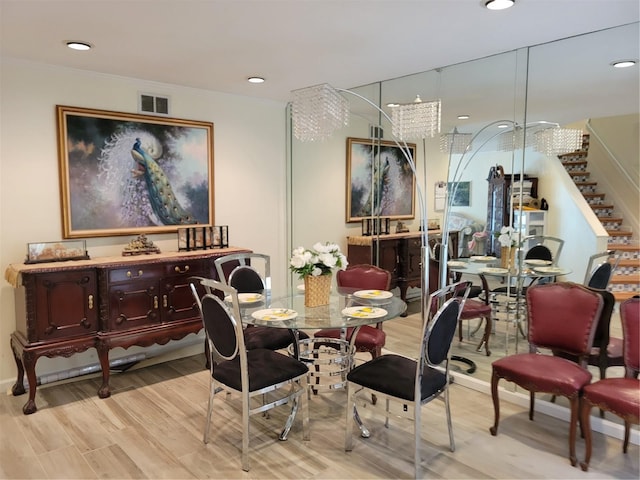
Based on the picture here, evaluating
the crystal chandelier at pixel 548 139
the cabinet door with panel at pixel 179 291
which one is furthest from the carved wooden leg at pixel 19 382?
the crystal chandelier at pixel 548 139

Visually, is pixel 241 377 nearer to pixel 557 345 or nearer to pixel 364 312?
pixel 364 312

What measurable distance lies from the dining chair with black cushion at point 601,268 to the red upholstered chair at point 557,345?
0.18 metres

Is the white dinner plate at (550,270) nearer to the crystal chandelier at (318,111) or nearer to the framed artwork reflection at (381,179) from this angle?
the framed artwork reflection at (381,179)

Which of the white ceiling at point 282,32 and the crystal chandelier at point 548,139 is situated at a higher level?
the white ceiling at point 282,32

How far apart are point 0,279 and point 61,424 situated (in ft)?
4.07

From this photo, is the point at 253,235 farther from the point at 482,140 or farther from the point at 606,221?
the point at 606,221

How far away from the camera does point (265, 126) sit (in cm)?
496

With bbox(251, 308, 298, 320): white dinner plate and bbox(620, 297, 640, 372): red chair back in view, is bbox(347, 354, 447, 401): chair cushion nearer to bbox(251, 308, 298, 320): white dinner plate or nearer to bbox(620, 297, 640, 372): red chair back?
bbox(251, 308, 298, 320): white dinner plate

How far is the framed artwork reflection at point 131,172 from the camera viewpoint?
369cm

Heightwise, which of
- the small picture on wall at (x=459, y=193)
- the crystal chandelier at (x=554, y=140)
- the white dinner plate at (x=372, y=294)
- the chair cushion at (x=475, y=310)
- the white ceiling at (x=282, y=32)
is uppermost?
the white ceiling at (x=282, y=32)

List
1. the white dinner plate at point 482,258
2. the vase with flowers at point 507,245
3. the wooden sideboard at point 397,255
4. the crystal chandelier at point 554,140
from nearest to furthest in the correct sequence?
the crystal chandelier at point 554,140 → the vase with flowers at point 507,245 → the white dinner plate at point 482,258 → the wooden sideboard at point 397,255

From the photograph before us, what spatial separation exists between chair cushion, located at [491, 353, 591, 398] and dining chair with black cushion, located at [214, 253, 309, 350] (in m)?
1.46

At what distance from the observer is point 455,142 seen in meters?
3.86

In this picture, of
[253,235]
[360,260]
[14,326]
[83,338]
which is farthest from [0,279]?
[360,260]
